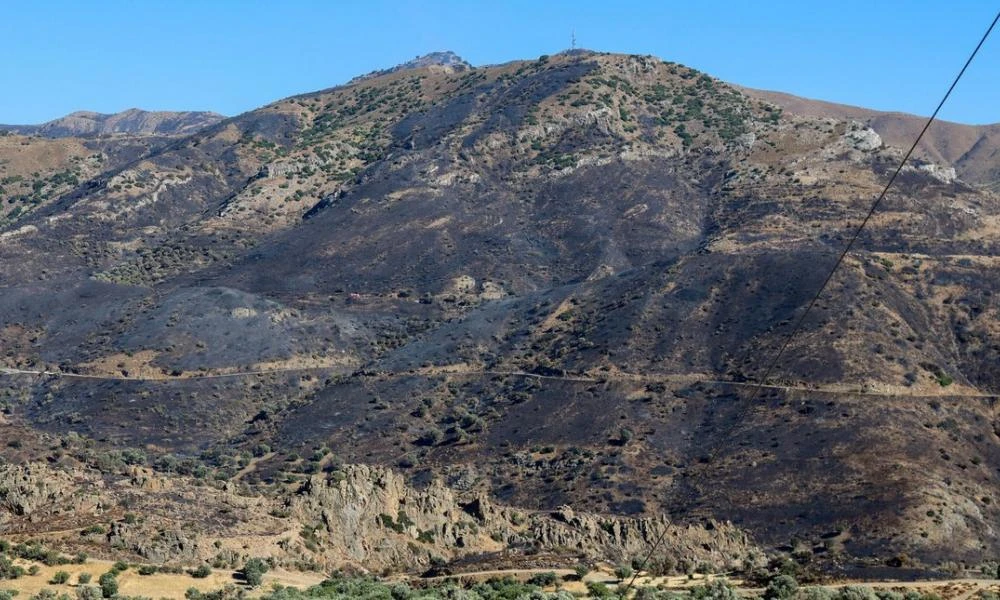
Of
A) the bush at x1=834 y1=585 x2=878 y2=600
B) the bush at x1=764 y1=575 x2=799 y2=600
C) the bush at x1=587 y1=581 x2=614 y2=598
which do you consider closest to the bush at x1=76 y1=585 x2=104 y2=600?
the bush at x1=587 y1=581 x2=614 y2=598

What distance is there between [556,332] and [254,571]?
74.4 metres

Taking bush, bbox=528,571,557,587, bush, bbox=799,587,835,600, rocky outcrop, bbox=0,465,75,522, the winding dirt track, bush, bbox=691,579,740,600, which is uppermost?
the winding dirt track

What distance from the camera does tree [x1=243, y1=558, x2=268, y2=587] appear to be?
54781 mm

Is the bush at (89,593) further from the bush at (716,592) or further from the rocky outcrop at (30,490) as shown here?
the bush at (716,592)

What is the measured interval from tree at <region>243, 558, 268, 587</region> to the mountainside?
449 centimetres

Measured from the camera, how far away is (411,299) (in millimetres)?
150125

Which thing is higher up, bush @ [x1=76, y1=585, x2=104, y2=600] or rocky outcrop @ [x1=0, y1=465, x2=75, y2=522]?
rocky outcrop @ [x1=0, y1=465, x2=75, y2=522]

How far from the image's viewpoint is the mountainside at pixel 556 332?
8950 centimetres

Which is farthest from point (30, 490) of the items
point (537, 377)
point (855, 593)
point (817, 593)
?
point (537, 377)

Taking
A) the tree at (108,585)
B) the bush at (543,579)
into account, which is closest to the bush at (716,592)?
the bush at (543,579)

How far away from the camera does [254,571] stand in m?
55.5

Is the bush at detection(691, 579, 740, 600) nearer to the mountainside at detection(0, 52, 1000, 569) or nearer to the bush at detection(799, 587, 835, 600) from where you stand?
the bush at detection(799, 587, 835, 600)

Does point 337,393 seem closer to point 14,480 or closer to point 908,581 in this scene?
point 14,480

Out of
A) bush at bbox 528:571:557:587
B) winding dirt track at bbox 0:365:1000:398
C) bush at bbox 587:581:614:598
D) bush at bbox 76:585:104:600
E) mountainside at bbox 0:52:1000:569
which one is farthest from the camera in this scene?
winding dirt track at bbox 0:365:1000:398
